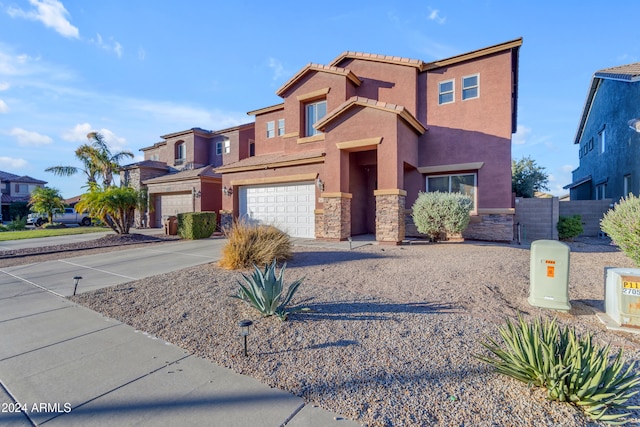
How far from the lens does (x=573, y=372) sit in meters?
2.46

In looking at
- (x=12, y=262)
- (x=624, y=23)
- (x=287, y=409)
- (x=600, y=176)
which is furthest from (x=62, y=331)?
(x=600, y=176)

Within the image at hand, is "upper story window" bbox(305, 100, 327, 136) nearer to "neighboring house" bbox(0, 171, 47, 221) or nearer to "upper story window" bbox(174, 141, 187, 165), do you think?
"upper story window" bbox(174, 141, 187, 165)

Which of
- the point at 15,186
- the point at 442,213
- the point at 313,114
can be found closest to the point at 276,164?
the point at 313,114

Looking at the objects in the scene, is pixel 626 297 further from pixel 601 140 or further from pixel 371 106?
pixel 601 140

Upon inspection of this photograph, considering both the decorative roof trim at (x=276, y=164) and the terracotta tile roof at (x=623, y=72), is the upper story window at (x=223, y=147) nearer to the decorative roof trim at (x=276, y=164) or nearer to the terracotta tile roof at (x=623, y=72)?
the decorative roof trim at (x=276, y=164)

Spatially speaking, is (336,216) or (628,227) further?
(336,216)

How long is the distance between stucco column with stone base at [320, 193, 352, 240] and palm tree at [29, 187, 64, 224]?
25406mm

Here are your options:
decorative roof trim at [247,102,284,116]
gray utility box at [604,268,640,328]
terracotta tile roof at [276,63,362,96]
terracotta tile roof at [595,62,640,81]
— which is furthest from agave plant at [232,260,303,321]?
terracotta tile roof at [595,62,640,81]

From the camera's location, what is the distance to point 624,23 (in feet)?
37.2

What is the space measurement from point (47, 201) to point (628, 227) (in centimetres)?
3412

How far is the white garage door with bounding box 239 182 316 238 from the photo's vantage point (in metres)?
13.8

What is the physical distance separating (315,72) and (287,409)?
1594 centimetres

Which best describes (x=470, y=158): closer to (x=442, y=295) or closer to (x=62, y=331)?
(x=442, y=295)

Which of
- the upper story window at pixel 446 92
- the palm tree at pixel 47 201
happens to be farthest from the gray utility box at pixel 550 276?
the palm tree at pixel 47 201
